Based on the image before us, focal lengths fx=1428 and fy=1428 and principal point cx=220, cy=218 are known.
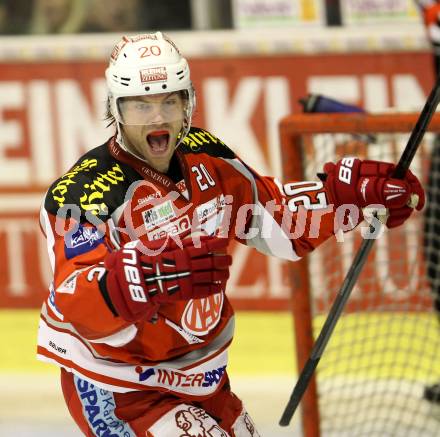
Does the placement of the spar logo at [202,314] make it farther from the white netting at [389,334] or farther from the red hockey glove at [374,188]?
the white netting at [389,334]

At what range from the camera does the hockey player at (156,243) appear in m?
3.24

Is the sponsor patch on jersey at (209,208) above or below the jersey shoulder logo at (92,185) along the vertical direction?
below

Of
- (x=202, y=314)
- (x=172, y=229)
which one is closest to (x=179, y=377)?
(x=202, y=314)

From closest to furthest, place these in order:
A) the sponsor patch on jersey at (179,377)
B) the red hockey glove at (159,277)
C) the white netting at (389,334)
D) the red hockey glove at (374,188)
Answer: the red hockey glove at (159,277), the sponsor patch on jersey at (179,377), the red hockey glove at (374,188), the white netting at (389,334)

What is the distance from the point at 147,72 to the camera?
11.6 ft

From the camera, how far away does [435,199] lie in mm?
5148

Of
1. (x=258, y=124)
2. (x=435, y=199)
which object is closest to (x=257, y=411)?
(x=435, y=199)

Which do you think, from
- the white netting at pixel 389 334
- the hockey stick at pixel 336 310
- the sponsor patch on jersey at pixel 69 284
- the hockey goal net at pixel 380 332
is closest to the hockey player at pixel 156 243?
the sponsor patch on jersey at pixel 69 284

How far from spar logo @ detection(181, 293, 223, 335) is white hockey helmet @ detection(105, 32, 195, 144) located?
42 cm

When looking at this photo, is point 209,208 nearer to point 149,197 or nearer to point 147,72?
point 149,197

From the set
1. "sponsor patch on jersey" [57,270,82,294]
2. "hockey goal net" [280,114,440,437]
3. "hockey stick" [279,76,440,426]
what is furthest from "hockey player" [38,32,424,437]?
"hockey goal net" [280,114,440,437]

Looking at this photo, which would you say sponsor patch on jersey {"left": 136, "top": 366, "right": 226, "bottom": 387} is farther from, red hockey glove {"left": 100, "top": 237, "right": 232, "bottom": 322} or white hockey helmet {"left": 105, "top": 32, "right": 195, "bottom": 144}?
white hockey helmet {"left": 105, "top": 32, "right": 195, "bottom": 144}

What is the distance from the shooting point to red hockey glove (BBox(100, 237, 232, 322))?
126 inches

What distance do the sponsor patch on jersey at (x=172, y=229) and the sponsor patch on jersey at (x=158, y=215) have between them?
1cm
